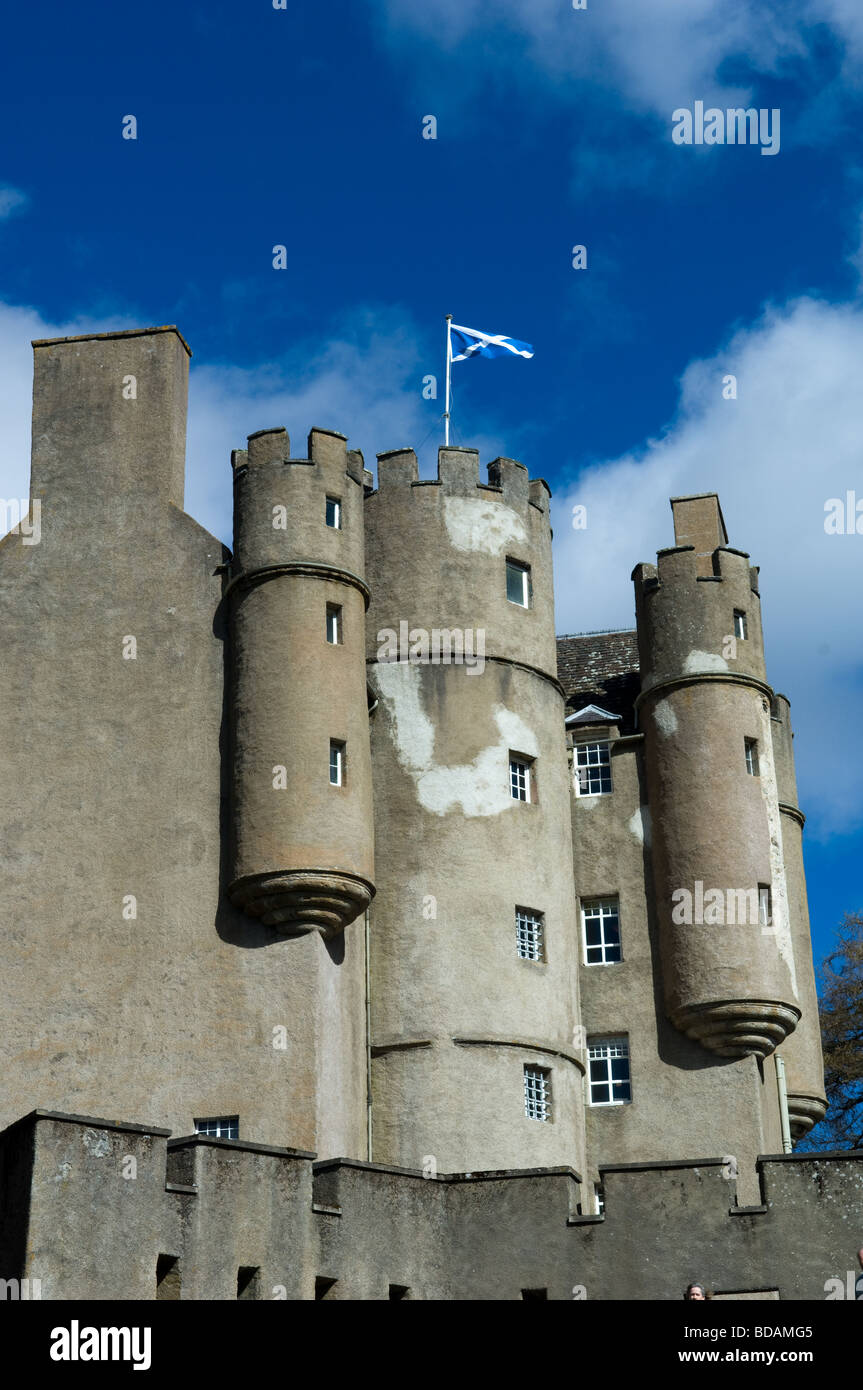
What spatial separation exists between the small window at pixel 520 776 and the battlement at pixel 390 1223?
9.51 m

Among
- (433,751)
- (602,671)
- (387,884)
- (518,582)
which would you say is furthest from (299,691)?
(602,671)

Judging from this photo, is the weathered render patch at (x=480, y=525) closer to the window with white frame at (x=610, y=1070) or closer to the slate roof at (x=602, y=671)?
the slate roof at (x=602, y=671)

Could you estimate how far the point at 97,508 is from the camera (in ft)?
135

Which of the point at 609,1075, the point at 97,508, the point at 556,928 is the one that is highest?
the point at 97,508

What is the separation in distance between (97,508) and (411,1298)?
674 inches

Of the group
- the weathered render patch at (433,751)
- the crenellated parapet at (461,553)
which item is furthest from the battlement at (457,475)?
the weathered render patch at (433,751)

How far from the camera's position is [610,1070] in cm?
4231

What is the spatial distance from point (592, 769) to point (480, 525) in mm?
6103

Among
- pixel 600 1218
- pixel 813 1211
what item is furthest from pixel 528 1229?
pixel 813 1211

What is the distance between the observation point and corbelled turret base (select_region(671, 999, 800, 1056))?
41.1 metres

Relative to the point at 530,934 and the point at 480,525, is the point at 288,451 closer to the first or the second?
the point at 480,525

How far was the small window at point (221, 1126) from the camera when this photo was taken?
116ft

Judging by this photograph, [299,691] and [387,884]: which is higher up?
[299,691]
